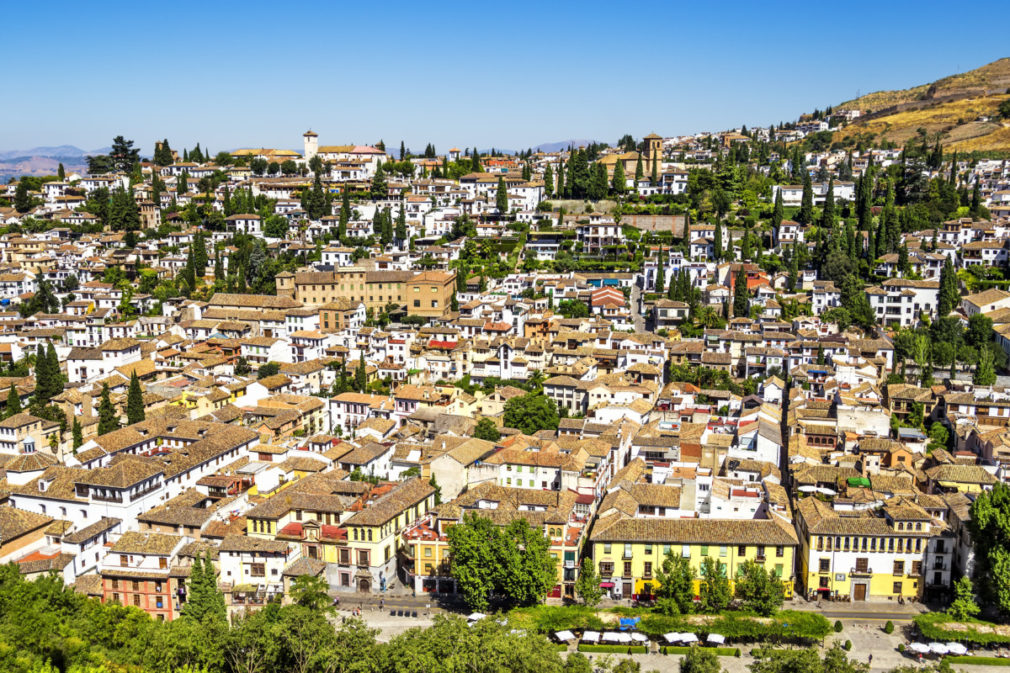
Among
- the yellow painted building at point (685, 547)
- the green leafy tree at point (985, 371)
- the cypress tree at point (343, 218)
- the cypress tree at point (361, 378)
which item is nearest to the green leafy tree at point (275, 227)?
the cypress tree at point (343, 218)

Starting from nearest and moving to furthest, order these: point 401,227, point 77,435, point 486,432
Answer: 1. point 486,432
2. point 77,435
3. point 401,227

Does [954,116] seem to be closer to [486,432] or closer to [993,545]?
[486,432]

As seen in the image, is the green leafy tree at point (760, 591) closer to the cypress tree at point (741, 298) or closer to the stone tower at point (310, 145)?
the cypress tree at point (741, 298)

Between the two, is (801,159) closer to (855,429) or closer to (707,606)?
(855,429)

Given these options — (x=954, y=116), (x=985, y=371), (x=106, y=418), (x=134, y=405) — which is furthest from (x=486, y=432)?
(x=954, y=116)

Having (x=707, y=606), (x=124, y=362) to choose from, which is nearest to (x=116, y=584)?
(x=707, y=606)
